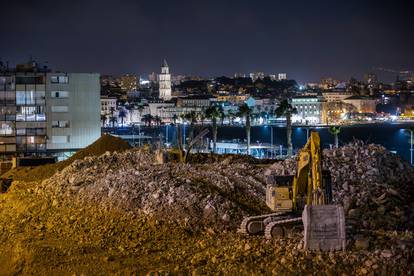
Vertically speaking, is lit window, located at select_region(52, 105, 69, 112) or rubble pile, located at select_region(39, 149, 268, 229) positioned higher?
lit window, located at select_region(52, 105, 69, 112)

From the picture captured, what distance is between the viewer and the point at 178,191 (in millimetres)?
13297

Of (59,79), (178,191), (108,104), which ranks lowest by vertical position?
(178,191)

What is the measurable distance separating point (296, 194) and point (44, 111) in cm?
2922

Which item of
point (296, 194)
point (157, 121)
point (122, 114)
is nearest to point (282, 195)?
point (296, 194)

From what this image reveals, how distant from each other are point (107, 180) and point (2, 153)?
78.8 feet

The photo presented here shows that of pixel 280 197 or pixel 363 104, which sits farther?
pixel 363 104

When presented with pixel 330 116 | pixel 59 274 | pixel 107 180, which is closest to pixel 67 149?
pixel 107 180

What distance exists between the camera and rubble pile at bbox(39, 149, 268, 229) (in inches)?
496

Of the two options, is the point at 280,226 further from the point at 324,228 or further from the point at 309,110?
the point at 309,110

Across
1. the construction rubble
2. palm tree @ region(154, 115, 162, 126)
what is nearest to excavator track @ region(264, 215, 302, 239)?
the construction rubble

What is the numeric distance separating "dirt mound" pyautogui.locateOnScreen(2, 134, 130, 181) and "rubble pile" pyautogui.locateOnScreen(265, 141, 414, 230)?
30.5ft

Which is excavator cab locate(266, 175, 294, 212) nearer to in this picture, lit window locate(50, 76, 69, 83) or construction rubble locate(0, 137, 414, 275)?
construction rubble locate(0, 137, 414, 275)

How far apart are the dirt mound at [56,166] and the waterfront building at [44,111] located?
1110 cm

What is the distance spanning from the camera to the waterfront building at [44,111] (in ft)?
121
